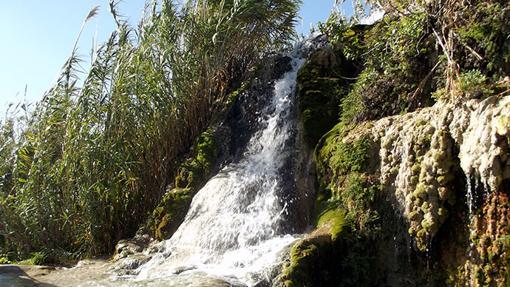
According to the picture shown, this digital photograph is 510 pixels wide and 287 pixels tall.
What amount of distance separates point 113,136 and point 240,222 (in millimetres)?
2495

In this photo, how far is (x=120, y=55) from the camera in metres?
8.02

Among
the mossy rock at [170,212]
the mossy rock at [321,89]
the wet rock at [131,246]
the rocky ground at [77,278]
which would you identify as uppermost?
the mossy rock at [321,89]

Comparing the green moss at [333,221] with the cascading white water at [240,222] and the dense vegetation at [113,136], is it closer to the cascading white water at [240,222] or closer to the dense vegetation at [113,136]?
the cascading white water at [240,222]

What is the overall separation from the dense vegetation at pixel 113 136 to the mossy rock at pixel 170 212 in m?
0.44

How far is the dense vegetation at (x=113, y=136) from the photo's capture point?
297 inches

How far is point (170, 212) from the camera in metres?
7.62

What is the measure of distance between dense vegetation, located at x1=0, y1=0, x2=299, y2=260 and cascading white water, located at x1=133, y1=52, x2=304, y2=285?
1177 millimetres

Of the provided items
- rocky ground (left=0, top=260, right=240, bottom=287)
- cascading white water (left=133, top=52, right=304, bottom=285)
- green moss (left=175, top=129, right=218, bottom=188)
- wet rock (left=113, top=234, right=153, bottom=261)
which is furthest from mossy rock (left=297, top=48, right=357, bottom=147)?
rocky ground (left=0, top=260, right=240, bottom=287)

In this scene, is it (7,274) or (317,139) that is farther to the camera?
(317,139)

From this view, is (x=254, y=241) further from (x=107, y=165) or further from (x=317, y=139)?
(x=107, y=165)

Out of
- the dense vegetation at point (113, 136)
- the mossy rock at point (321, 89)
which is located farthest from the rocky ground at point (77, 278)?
the mossy rock at point (321, 89)

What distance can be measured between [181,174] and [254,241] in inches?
94.2

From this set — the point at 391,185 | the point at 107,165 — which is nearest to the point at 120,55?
the point at 107,165

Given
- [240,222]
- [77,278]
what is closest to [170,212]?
[240,222]
